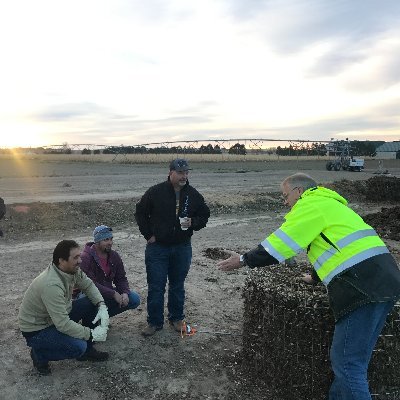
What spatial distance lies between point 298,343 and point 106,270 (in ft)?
8.08

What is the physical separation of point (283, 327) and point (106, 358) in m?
2.02

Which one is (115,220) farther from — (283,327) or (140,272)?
(283,327)

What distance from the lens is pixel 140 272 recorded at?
8.25 meters

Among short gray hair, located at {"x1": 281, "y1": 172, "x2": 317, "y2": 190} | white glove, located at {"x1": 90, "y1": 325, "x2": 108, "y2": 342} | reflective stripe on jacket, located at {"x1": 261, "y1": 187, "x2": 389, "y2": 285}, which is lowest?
white glove, located at {"x1": 90, "y1": 325, "x2": 108, "y2": 342}

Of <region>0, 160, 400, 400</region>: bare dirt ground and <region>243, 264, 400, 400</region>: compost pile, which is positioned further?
<region>0, 160, 400, 400</region>: bare dirt ground

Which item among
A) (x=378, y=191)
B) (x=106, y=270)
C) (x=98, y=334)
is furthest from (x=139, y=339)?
(x=378, y=191)

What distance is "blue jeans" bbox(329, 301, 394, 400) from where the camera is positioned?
328 centimetres

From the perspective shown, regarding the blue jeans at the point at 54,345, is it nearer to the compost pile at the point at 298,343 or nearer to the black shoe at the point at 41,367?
the black shoe at the point at 41,367

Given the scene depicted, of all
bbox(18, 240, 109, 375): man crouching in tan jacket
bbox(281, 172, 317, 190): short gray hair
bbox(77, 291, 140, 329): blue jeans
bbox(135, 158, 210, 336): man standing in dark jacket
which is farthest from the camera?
bbox(135, 158, 210, 336): man standing in dark jacket

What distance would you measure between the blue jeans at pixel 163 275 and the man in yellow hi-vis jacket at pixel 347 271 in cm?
228

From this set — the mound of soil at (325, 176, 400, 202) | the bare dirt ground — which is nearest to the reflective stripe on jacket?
the bare dirt ground

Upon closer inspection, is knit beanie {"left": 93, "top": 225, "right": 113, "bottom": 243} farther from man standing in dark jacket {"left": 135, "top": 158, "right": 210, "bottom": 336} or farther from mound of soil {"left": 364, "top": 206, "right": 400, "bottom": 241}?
mound of soil {"left": 364, "top": 206, "right": 400, "bottom": 241}

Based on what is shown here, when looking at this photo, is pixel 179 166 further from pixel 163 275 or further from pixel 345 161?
pixel 345 161

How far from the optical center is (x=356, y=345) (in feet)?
10.9
